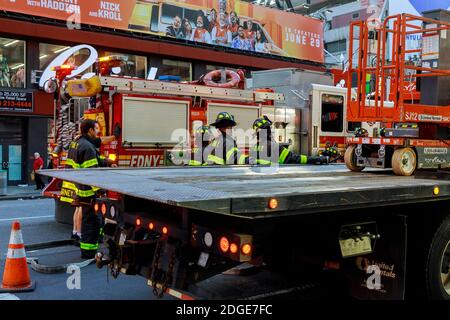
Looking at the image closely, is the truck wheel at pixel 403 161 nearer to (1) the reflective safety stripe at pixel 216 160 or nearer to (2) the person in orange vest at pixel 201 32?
(1) the reflective safety stripe at pixel 216 160

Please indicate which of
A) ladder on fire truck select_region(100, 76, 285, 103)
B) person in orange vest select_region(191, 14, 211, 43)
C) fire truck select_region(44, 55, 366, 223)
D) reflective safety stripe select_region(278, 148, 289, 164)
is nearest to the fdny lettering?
fire truck select_region(44, 55, 366, 223)

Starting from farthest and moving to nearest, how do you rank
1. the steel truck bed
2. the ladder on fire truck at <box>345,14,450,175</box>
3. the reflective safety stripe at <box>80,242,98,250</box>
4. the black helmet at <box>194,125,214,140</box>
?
the black helmet at <box>194,125,214,140</box> → the reflective safety stripe at <box>80,242,98,250</box> → the ladder on fire truck at <box>345,14,450,175</box> → the steel truck bed

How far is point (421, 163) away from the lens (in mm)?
5473

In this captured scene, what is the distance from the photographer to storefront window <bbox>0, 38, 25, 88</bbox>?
19.1m

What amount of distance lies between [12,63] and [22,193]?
5375 mm

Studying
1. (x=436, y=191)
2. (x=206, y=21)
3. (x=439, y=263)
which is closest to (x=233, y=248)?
(x=436, y=191)

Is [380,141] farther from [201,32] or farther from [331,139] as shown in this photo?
[201,32]

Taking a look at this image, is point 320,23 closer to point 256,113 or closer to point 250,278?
point 256,113

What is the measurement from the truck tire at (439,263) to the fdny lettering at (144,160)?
17.8 ft

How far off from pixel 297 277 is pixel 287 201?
1.87 m

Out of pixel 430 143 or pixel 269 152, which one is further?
pixel 269 152

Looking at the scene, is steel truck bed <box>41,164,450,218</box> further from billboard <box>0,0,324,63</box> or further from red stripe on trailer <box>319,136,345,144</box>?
billboard <box>0,0,324,63</box>

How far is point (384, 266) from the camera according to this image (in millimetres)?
4121

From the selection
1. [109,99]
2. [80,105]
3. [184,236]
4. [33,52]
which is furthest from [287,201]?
[33,52]
